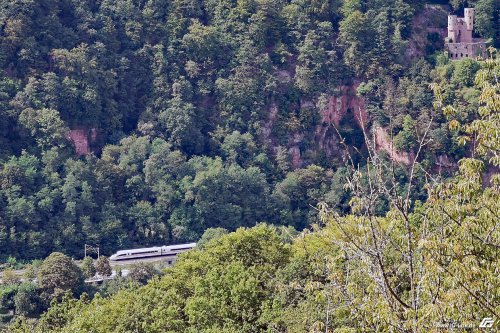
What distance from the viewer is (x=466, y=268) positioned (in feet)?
32.7

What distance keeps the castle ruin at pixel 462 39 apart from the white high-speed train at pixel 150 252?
16.0m

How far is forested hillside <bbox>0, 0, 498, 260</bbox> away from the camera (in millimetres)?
41656

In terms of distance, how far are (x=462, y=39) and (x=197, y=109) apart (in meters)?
12.2

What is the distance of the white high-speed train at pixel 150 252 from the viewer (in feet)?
128

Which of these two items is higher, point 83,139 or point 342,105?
point 83,139

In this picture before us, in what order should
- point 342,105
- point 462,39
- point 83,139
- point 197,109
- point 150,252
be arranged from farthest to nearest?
1. point 462,39
2. point 342,105
3. point 197,109
4. point 83,139
5. point 150,252

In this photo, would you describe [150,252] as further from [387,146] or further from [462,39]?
[462,39]

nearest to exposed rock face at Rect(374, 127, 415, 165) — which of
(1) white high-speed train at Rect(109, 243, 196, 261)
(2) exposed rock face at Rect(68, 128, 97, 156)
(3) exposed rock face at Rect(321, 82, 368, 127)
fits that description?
(3) exposed rock face at Rect(321, 82, 368, 127)

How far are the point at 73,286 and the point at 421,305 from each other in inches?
924

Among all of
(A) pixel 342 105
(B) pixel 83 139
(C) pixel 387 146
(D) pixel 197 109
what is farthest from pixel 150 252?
(A) pixel 342 105

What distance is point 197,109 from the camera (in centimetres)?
4681

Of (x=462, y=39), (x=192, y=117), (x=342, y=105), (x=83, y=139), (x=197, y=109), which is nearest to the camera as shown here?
(x=83, y=139)

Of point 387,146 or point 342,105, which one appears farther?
point 342,105

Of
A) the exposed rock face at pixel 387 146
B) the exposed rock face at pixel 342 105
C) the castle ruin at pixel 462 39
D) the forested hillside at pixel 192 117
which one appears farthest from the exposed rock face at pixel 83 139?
the castle ruin at pixel 462 39
